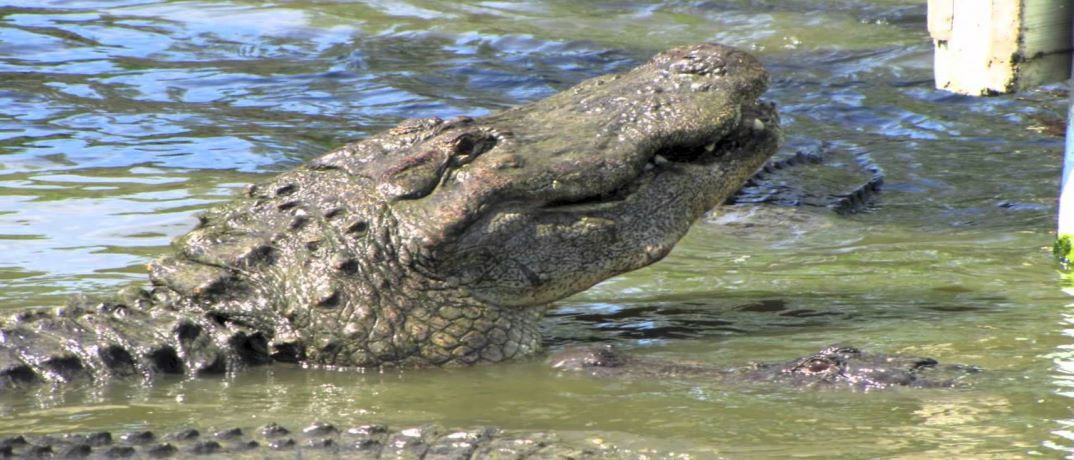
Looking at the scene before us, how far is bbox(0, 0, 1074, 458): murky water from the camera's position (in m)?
3.69

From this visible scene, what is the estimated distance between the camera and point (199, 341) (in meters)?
4.23

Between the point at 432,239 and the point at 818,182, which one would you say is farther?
the point at 818,182

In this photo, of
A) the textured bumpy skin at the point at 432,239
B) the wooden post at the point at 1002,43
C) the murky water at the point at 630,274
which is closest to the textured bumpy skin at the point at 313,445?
the murky water at the point at 630,274

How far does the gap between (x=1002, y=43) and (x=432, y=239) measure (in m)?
2.02

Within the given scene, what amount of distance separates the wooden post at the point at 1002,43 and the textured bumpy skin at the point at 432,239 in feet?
3.18

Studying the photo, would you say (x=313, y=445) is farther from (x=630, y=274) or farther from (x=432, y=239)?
(x=630, y=274)

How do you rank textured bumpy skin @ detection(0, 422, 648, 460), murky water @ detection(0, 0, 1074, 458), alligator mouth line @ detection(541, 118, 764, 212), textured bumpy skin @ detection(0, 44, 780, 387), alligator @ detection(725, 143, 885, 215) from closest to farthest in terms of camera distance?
textured bumpy skin @ detection(0, 422, 648, 460) → murky water @ detection(0, 0, 1074, 458) → textured bumpy skin @ detection(0, 44, 780, 387) → alligator mouth line @ detection(541, 118, 764, 212) → alligator @ detection(725, 143, 885, 215)

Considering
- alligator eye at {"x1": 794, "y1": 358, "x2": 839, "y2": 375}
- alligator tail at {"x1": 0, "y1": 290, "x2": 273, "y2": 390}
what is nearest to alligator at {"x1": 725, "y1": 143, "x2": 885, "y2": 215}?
alligator eye at {"x1": 794, "y1": 358, "x2": 839, "y2": 375}

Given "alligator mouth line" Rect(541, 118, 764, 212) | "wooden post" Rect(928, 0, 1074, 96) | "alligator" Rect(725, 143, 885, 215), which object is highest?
"wooden post" Rect(928, 0, 1074, 96)

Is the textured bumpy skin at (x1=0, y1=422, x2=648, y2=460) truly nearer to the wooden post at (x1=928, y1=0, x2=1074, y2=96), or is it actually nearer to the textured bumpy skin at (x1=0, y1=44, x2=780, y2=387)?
the textured bumpy skin at (x1=0, y1=44, x2=780, y2=387)

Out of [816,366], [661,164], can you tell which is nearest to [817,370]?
[816,366]

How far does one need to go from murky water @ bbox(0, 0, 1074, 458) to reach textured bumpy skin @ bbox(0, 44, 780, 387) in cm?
13

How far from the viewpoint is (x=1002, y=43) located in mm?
5082

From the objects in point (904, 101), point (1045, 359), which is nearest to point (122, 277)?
point (1045, 359)
